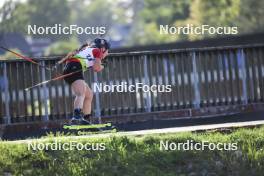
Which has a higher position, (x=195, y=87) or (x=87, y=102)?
(x=195, y=87)

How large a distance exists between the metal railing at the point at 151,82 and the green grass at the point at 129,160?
4167 millimetres

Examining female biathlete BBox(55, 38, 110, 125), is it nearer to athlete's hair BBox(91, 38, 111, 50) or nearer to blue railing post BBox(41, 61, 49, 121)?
athlete's hair BBox(91, 38, 111, 50)

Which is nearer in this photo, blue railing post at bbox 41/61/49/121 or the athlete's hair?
the athlete's hair

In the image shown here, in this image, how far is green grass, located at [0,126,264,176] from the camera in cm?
966

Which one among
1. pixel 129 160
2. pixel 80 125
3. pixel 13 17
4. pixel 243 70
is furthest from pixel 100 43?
pixel 13 17

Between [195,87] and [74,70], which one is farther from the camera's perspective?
[195,87]

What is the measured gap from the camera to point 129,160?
394 inches

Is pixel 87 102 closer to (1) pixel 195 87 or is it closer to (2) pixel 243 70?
(1) pixel 195 87

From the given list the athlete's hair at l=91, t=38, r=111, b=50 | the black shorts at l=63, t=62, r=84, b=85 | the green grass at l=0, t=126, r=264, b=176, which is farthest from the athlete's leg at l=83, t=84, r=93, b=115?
the green grass at l=0, t=126, r=264, b=176

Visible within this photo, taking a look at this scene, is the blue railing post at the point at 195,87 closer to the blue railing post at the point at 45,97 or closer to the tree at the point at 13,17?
the blue railing post at the point at 45,97

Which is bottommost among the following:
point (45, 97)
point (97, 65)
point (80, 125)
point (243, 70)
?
point (80, 125)

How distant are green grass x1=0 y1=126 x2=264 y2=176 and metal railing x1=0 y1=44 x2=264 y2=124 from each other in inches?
164

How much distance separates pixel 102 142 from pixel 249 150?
2.62m

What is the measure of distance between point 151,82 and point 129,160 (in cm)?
572
